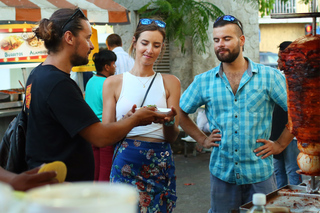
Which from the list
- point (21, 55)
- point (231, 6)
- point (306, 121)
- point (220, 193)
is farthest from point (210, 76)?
point (231, 6)

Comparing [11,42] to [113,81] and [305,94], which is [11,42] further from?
[305,94]

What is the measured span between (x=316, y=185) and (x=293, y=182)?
2920 millimetres

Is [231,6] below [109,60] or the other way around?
the other way around

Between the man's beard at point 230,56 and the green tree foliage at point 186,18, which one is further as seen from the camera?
the green tree foliage at point 186,18

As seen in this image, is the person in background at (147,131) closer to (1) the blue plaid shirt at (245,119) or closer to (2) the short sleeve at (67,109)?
(1) the blue plaid shirt at (245,119)

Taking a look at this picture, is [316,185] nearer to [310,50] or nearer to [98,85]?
[310,50]

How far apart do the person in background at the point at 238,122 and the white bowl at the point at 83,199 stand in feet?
7.54

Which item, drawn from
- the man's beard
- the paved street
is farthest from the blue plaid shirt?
the paved street

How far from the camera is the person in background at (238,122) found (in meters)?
3.08

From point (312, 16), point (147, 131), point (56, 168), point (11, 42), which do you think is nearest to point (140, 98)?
point (147, 131)

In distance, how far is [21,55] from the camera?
24.5ft

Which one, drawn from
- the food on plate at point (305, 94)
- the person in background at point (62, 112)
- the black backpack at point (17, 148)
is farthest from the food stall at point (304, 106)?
the black backpack at point (17, 148)

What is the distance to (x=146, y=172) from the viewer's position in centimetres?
301

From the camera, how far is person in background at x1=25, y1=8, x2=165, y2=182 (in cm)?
215
